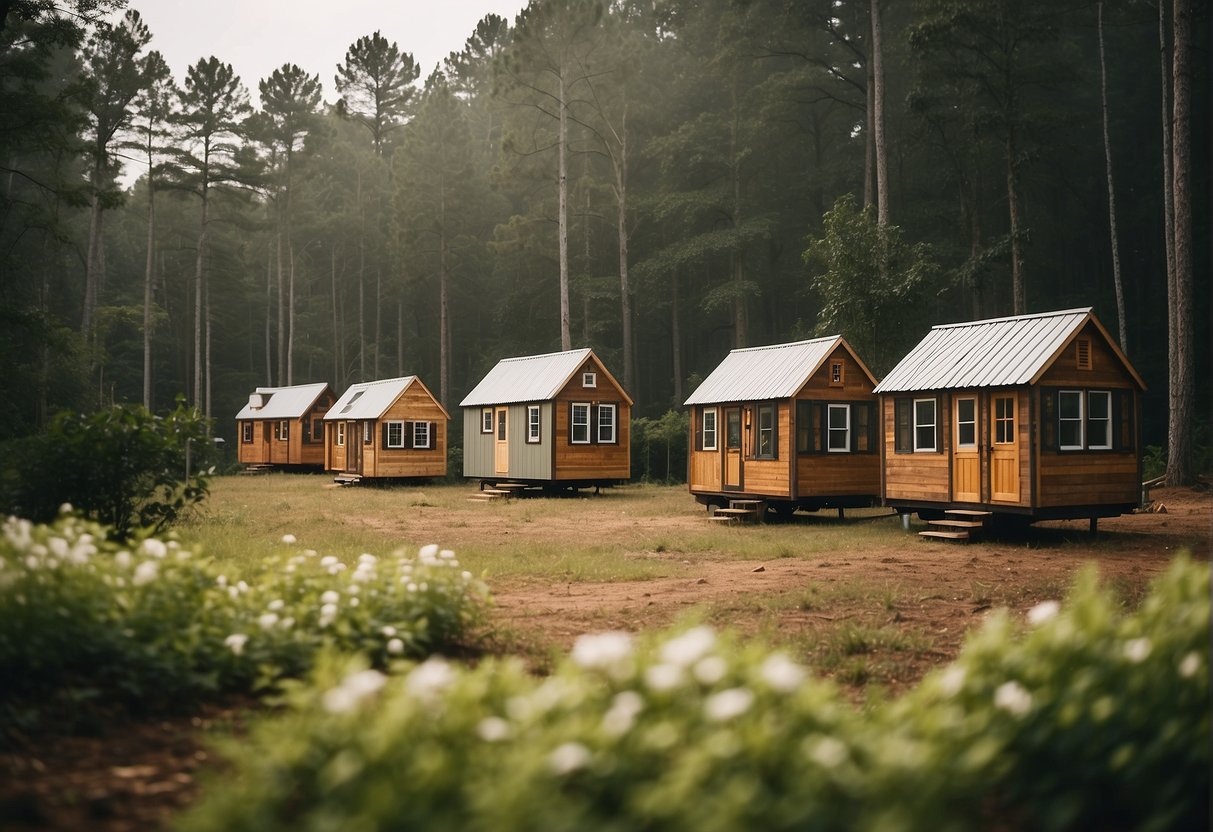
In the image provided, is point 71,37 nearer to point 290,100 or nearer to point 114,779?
point 114,779

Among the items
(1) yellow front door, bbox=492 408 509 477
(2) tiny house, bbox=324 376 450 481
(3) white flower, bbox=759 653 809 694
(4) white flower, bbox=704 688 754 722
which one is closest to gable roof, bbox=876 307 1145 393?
(3) white flower, bbox=759 653 809 694

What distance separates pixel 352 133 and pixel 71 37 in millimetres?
51290

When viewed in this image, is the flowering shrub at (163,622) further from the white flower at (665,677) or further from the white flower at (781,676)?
the white flower at (781,676)

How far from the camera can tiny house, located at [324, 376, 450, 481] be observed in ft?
117

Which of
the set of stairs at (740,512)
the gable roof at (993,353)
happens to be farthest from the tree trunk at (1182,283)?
the set of stairs at (740,512)

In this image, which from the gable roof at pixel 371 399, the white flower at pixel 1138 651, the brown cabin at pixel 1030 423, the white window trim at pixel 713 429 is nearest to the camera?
the white flower at pixel 1138 651

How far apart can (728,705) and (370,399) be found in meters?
35.7

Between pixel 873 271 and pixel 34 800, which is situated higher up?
pixel 873 271

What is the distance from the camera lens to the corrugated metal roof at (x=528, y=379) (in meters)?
29.7

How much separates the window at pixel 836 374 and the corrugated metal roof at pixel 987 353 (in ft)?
6.80

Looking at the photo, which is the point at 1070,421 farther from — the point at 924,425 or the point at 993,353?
the point at 924,425

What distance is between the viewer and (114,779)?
427 cm

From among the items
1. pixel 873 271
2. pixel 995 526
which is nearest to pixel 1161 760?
pixel 995 526

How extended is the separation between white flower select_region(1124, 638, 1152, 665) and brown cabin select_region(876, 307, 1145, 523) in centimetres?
1250
